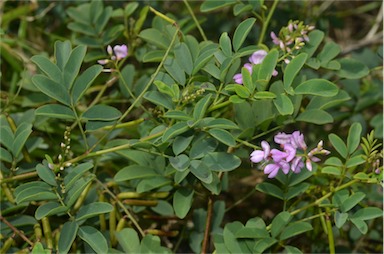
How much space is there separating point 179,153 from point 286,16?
0.82m

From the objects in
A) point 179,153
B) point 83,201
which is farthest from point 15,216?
point 179,153

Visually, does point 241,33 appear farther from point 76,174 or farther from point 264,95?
point 76,174

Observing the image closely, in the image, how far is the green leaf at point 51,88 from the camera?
1.14m

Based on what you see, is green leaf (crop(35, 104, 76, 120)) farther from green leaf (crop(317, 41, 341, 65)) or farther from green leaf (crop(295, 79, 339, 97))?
green leaf (crop(317, 41, 341, 65))

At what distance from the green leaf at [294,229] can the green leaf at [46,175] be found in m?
0.43

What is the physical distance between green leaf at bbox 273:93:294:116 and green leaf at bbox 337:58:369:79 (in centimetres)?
27

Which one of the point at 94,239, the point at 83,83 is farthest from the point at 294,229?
the point at 83,83

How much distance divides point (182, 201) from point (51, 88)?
12.7 inches

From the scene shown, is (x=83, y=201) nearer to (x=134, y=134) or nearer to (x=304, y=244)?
(x=134, y=134)

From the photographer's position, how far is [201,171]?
1.12m

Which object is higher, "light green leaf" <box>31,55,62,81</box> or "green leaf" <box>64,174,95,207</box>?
"light green leaf" <box>31,55,62,81</box>

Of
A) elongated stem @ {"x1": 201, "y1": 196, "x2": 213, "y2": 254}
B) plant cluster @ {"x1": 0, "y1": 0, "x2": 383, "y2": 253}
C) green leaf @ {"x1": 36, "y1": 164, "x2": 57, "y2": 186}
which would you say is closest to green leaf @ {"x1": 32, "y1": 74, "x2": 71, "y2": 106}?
plant cluster @ {"x1": 0, "y1": 0, "x2": 383, "y2": 253}

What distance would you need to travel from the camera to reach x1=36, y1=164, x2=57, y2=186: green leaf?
1115 mm

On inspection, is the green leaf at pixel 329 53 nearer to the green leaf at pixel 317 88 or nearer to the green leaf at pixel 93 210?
the green leaf at pixel 317 88
